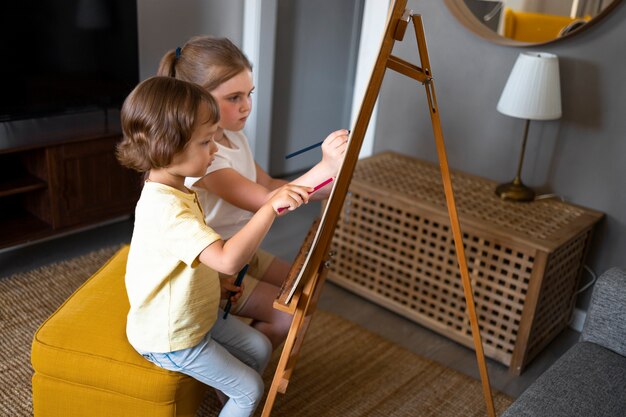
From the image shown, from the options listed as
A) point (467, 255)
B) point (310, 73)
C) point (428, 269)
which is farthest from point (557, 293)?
point (310, 73)

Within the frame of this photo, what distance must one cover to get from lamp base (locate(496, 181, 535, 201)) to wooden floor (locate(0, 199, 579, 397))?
0.57 m

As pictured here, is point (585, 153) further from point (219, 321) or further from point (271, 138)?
point (271, 138)

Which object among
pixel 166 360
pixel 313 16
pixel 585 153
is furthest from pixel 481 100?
pixel 166 360

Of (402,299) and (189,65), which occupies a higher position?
(189,65)

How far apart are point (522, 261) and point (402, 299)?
55 centimetres

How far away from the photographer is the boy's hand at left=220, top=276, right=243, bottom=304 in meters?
1.64

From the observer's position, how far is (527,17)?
2.36 m

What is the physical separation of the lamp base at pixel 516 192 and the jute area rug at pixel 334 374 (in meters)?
0.69

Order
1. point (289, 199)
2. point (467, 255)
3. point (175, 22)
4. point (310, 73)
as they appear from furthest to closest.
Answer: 1. point (310, 73)
2. point (175, 22)
3. point (467, 255)
4. point (289, 199)

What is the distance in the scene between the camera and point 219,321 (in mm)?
1586

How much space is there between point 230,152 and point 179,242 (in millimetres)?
415

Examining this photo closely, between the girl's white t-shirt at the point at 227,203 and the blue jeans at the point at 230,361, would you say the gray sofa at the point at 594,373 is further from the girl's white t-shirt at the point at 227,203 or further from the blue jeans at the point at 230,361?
the girl's white t-shirt at the point at 227,203

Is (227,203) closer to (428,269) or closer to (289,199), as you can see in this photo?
(289,199)

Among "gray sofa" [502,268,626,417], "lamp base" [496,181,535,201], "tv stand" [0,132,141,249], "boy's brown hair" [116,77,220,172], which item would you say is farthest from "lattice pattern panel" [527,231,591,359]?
"tv stand" [0,132,141,249]
